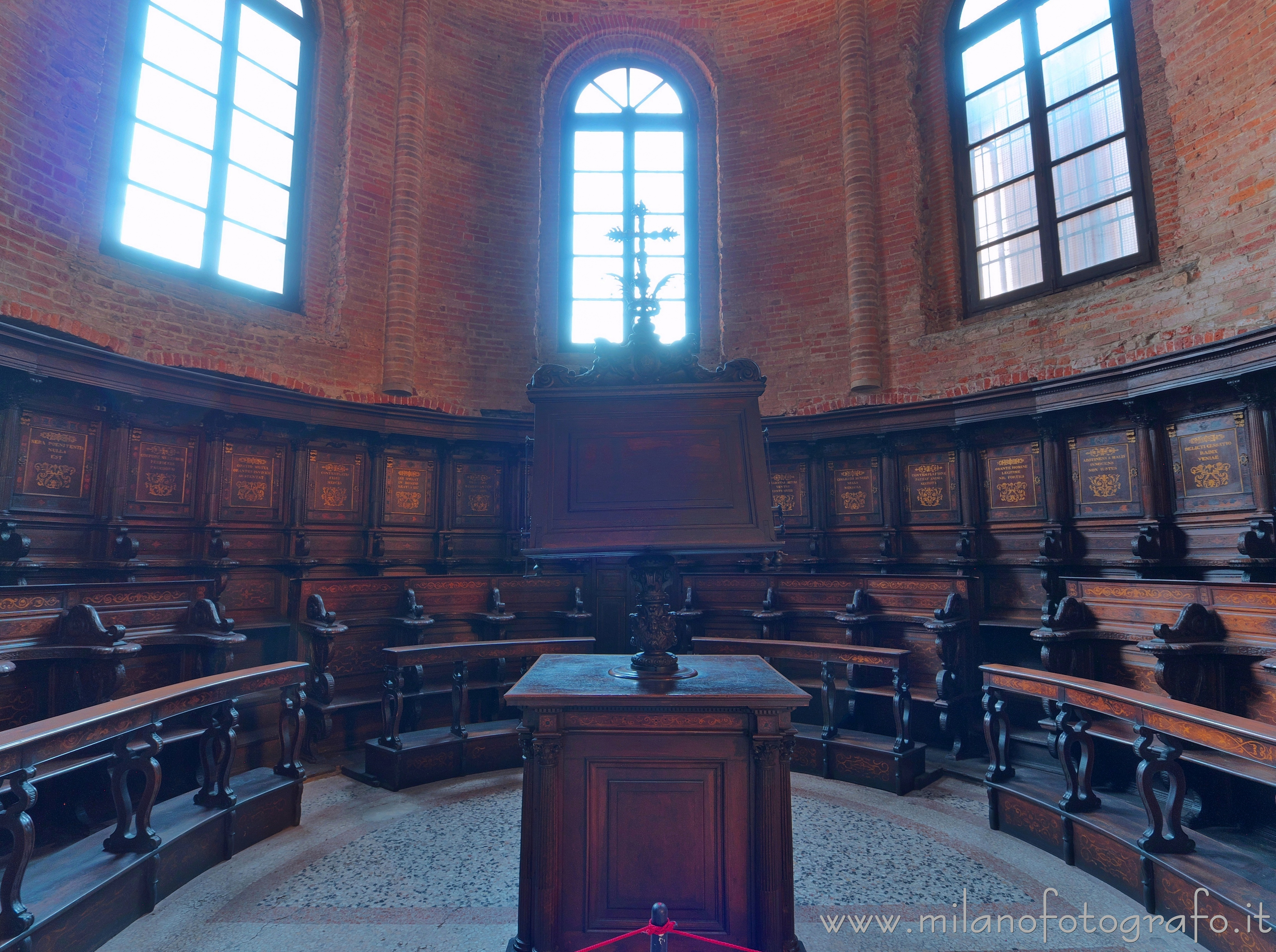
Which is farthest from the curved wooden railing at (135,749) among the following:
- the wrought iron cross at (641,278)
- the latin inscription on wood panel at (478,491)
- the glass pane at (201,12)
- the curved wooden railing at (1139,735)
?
the glass pane at (201,12)

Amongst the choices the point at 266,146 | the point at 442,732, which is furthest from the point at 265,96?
the point at 442,732

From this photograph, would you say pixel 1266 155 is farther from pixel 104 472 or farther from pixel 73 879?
pixel 104 472

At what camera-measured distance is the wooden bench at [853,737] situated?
5059 mm

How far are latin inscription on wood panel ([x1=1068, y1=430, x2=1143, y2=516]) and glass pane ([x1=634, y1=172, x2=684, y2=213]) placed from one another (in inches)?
225

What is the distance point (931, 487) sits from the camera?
7199 mm

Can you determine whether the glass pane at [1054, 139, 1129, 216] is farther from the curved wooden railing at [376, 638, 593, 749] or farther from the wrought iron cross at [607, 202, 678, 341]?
the curved wooden railing at [376, 638, 593, 749]

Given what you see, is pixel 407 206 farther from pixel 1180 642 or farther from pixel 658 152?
pixel 1180 642

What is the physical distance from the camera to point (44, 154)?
5625 mm

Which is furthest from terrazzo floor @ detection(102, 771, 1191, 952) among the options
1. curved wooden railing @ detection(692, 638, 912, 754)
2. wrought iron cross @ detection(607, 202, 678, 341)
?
wrought iron cross @ detection(607, 202, 678, 341)

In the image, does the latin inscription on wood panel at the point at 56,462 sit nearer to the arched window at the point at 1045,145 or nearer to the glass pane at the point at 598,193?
the glass pane at the point at 598,193

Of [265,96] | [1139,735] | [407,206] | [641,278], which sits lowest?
[1139,735]

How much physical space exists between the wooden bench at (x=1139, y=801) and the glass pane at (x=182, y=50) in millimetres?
8937

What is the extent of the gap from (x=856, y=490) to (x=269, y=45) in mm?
8229

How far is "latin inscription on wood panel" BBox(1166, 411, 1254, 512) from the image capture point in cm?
521
